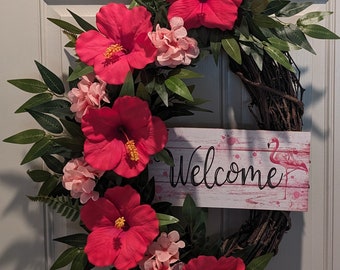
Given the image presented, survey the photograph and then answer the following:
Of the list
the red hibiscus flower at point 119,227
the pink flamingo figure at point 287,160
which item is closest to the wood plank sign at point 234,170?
the pink flamingo figure at point 287,160

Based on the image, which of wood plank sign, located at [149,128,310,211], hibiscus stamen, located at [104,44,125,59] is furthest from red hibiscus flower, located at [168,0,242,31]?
wood plank sign, located at [149,128,310,211]

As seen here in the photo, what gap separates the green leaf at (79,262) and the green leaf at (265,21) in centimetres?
53

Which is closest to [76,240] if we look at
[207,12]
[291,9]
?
[207,12]

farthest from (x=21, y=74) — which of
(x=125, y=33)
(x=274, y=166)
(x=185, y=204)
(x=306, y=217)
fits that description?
(x=306, y=217)

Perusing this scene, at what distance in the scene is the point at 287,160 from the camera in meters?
0.86

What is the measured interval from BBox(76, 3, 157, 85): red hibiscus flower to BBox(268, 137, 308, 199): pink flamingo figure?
30 centimetres

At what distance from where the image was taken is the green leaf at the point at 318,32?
83 cm

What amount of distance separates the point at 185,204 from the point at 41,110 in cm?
32

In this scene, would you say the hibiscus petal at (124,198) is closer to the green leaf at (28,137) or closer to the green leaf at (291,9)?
the green leaf at (28,137)

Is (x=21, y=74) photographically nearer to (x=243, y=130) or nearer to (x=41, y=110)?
(x=41, y=110)

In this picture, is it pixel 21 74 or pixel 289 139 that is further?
pixel 21 74

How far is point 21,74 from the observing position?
3.15 feet

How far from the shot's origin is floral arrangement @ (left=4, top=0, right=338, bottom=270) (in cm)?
76

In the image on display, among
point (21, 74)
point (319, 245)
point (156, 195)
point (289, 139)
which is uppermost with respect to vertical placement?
point (21, 74)
